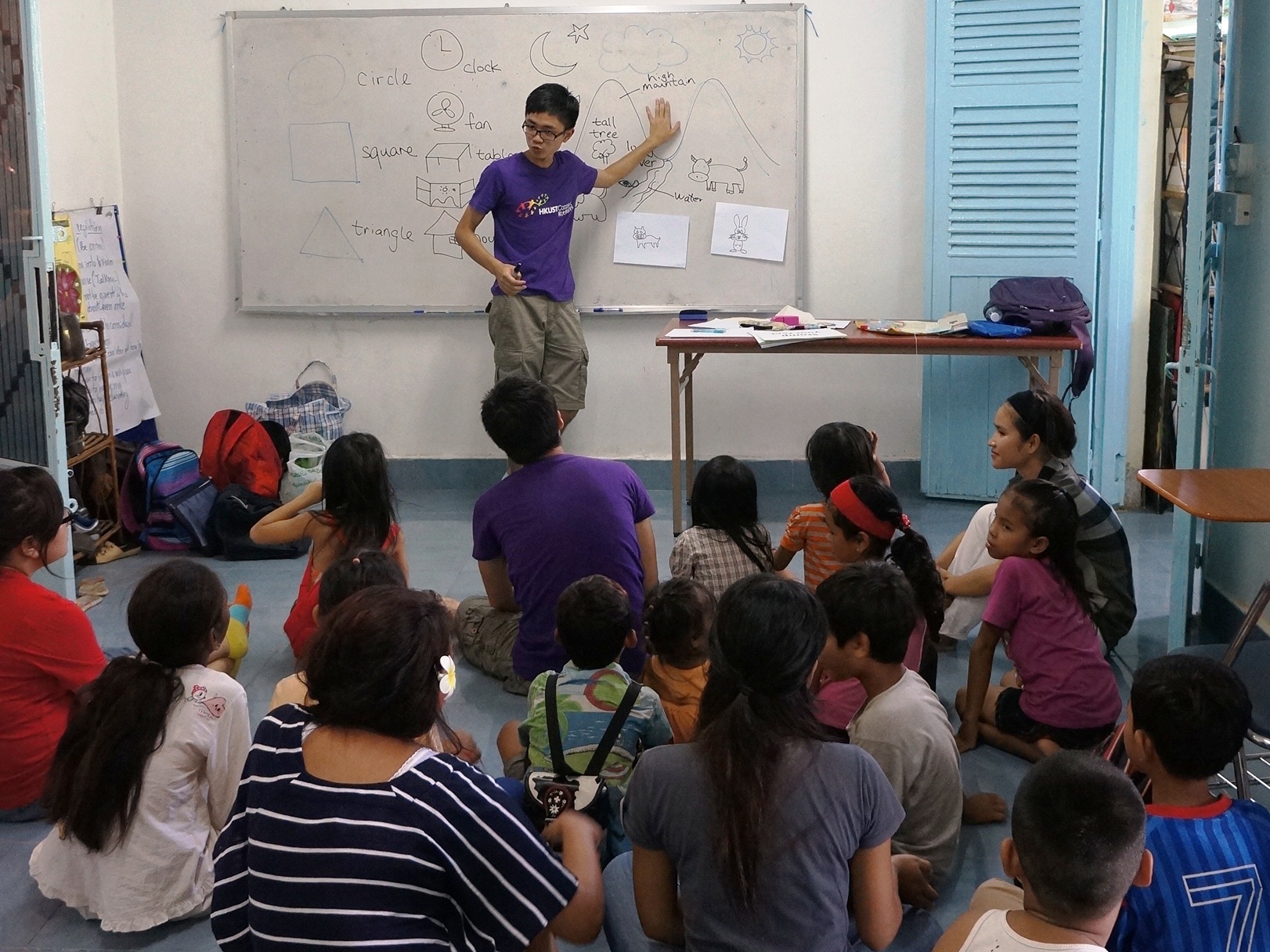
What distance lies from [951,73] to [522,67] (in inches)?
63.7

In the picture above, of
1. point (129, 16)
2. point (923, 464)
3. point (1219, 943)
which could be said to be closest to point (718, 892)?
point (1219, 943)

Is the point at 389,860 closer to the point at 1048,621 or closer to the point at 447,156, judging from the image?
the point at 1048,621

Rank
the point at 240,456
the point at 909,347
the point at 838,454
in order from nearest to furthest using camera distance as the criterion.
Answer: the point at 838,454 < the point at 909,347 < the point at 240,456

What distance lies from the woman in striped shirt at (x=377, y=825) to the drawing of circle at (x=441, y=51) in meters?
4.03

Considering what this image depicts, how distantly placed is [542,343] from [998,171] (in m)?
1.82

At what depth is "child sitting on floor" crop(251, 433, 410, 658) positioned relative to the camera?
3.08 m

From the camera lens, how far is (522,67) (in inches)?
201

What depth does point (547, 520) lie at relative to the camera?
2.90 meters

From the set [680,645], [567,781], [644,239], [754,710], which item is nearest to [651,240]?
[644,239]

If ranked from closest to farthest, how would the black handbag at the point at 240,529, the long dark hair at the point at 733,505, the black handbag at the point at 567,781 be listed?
the black handbag at the point at 567,781 < the long dark hair at the point at 733,505 < the black handbag at the point at 240,529

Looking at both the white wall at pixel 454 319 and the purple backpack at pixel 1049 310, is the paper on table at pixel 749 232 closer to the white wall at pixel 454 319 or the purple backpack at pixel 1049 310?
the white wall at pixel 454 319

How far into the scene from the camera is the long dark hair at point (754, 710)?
5.16ft

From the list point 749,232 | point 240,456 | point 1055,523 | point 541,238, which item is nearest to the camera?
point 1055,523

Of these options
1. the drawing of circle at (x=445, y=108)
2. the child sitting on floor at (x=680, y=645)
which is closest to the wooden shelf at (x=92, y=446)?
the drawing of circle at (x=445, y=108)
